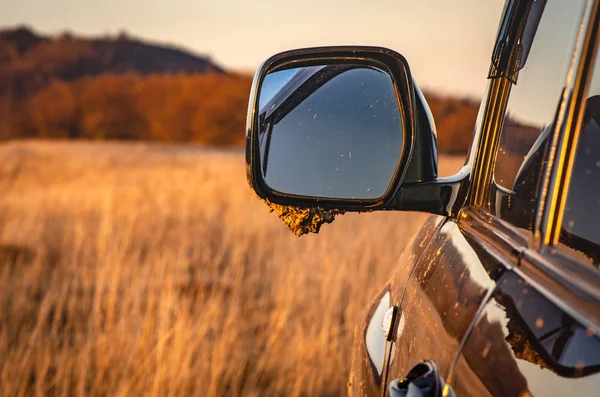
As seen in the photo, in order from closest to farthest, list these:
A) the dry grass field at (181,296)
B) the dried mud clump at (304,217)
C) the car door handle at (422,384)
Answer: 1. the car door handle at (422,384)
2. the dried mud clump at (304,217)
3. the dry grass field at (181,296)

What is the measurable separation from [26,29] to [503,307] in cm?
5133

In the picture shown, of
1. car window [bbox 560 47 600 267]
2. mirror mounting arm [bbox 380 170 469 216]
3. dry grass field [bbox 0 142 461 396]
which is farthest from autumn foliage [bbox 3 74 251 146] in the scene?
car window [bbox 560 47 600 267]

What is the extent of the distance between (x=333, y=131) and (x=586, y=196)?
51 cm

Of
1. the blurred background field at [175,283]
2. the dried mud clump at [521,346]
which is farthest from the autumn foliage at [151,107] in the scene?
the dried mud clump at [521,346]

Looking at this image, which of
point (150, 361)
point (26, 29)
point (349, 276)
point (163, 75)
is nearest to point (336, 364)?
point (150, 361)

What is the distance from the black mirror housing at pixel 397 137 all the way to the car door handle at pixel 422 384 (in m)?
0.33

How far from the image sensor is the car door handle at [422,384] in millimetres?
956

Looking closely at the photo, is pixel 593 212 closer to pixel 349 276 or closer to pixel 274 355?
pixel 274 355

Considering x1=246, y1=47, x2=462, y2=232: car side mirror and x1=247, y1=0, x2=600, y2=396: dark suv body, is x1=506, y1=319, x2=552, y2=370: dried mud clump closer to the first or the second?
x1=247, y1=0, x2=600, y2=396: dark suv body

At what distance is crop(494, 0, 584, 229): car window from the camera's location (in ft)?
3.30

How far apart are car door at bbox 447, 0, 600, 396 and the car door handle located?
22mm

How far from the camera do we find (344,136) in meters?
1.38

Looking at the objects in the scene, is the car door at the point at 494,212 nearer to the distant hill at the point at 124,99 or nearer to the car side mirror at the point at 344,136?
the car side mirror at the point at 344,136

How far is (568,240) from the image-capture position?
39.3 inches
